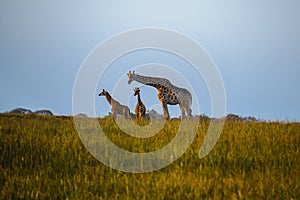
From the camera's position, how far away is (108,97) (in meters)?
21.1

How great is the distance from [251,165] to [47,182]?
4.66m

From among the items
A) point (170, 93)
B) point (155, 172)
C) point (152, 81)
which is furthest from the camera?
point (152, 81)

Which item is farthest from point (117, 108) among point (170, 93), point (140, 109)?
point (170, 93)

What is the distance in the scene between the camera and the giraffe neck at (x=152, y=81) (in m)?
20.2

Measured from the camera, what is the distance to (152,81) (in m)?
20.3

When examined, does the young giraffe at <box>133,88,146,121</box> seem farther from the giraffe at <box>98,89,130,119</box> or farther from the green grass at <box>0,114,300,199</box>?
the green grass at <box>0,114,300,199</box>

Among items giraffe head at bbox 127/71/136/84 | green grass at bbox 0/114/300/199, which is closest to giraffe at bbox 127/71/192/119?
giraffe head at bbox 127/71/136/84

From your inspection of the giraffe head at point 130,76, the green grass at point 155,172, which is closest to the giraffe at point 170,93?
the giraffe head at point 130,76

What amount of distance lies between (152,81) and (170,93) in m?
0.92

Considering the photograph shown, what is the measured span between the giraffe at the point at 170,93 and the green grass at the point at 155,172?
5.16 metres

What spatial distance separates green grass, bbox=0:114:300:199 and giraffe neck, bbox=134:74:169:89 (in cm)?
552

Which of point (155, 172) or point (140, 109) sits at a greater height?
point (140, 109)

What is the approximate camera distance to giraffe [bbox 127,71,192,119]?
65.7ft

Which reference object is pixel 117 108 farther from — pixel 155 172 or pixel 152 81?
pixel 155 172
